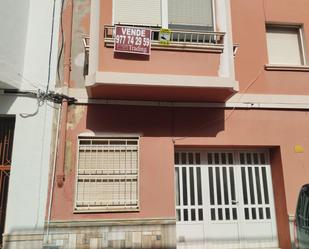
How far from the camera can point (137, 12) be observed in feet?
22.0

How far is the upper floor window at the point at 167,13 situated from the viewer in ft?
21.8

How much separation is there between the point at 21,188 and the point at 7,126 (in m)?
1.37

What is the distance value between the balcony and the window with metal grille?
1030 mm

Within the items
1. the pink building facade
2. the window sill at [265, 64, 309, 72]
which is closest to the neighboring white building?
the pink building facade

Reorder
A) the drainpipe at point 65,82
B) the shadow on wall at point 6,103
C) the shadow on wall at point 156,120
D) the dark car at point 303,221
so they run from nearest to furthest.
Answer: the dark car at point 303,221
the drainpipe at point 65,82
the shadow on wall at point 6,103
the shadow on wall at point 156,120

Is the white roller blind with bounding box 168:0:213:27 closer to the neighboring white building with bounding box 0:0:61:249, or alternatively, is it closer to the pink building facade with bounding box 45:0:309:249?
the pink building facade with bounding box 45:0:309:249

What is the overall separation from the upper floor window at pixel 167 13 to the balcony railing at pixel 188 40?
19 cm

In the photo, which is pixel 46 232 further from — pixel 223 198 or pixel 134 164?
pixel 223 198

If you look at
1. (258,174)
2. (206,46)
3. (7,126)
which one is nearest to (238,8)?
(206,46)

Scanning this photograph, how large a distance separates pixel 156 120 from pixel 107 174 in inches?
59.5

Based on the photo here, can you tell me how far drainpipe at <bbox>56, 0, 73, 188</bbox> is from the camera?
6.38 m

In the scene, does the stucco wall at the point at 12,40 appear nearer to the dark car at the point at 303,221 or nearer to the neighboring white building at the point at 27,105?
the neighboring white building at the point at 27,105

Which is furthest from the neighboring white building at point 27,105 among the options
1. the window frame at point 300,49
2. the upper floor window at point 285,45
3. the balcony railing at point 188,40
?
the upper floor window at point 285,45

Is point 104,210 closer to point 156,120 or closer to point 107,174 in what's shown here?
point 107,174
